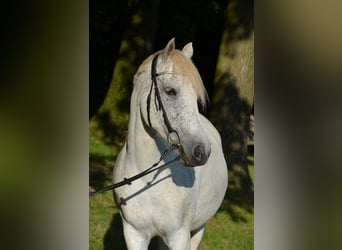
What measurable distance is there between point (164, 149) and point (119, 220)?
312cm

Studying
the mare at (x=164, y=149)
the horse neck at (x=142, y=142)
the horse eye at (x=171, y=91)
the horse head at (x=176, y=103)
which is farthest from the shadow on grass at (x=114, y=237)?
the horse eye at (x=171, y=91)

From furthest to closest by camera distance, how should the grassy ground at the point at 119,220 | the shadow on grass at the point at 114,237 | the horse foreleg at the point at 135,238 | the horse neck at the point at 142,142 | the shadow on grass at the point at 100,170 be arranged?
the shadow on grass at the point at 100,170
the grassy ground at the point at 119,220
the shadow on grass at the point at 114,237
the horse foreleg at the point at 135,238
the horse neck at the point at 142,142

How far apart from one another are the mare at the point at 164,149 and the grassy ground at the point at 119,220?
2.21 meters

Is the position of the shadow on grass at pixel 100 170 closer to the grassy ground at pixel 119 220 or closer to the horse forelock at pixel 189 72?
the grassy ground at pixel 119 220

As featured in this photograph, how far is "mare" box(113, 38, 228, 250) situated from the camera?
231 cm

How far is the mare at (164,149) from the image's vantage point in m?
2.31

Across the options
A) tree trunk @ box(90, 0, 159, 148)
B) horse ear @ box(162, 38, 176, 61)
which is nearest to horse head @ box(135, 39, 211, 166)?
horse ear @ box(162, 38, 176, 61)

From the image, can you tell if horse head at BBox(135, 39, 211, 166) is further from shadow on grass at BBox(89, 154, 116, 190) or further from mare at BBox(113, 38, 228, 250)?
shadow on grass at BBox(89, 154, 116, 190)

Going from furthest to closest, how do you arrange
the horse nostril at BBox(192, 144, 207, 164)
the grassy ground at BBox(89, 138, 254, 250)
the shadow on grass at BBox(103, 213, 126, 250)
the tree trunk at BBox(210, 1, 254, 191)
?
the tree trunk at BBox(210, 1, 254, 191) < the grassy ground at BBox(89, 138, 254, 250) < the shadow on grass at BBox(103, 213, 126, 250) < the horse nostril at BBox(192, 144, 207, 164)

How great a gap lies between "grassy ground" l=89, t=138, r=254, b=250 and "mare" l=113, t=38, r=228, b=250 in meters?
2.21
